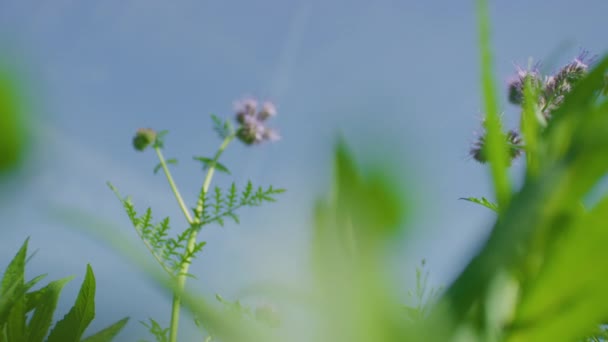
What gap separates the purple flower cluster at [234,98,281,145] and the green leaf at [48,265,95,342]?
160cm

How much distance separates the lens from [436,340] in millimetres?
123

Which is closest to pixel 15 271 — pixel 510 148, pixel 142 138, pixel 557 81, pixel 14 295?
pixel 14 295

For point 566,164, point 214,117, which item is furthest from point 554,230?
point 214,117

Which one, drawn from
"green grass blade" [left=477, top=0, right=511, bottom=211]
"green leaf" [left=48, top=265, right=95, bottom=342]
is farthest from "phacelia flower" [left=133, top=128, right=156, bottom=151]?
"green grass blade" [left=477, top=0, right=511, bottom=211]

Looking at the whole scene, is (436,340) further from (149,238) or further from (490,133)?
(149,238)

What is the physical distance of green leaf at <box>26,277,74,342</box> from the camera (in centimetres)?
39

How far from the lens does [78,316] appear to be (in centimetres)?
37

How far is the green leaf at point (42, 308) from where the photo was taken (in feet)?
1.28

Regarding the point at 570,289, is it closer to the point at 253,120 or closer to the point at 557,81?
the point at 557,81

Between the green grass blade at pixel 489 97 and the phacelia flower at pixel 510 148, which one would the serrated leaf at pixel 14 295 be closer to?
the green grass blade at pixel 489 97

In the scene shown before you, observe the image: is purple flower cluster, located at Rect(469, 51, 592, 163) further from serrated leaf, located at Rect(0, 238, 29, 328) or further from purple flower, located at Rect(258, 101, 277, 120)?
purple flower, located at Rect(258, 101, 277, 120)

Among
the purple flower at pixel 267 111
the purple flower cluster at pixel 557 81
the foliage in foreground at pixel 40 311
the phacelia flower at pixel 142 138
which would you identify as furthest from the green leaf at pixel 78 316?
the purple flower at pixel 267 111

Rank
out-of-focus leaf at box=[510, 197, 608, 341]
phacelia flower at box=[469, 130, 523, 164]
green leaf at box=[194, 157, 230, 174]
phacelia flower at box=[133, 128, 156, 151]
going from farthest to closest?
phacelia flower at box=[133, 128, 156, 151], green leaf at box=[194, 157, 230, 174], phacelia flower at box=[469, 130, 523, 164], out-of-focus leaf at box=[510, 197, 608, 341]

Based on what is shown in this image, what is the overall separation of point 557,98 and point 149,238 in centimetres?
61
